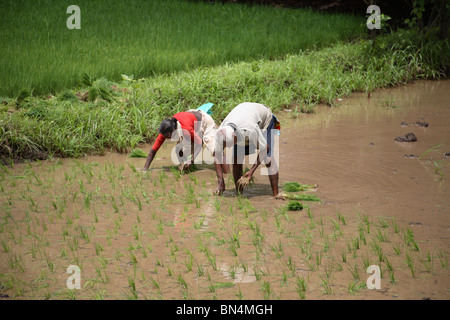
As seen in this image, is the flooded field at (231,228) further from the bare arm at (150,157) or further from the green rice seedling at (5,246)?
the bare arm at (150,157)

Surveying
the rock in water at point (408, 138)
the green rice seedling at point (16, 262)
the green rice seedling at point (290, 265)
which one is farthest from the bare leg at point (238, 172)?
the rock in water at point (408, 138)

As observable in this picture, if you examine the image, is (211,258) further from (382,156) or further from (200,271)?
(382,156)

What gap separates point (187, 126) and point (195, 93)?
2.07 metres

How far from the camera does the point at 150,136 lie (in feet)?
22.0

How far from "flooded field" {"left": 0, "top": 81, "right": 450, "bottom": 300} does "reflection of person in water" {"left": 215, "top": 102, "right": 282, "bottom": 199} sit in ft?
0.92

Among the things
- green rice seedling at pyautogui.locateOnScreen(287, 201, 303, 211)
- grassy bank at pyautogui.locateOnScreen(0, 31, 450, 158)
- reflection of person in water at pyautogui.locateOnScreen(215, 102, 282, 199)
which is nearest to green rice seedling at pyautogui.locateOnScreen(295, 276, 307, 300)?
green rice seedling at pyautogui.locateOnScreen(287, 201, 303, 211)

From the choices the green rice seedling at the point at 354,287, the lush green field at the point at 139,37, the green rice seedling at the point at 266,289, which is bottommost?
→ the green rice seedling at the point at 266,289

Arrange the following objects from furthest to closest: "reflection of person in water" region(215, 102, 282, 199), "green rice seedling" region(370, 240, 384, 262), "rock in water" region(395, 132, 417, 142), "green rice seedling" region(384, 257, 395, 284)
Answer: "rock in water" region(395, 132, 417, 142), "reflection of person in water" region(215, 102, 282, 199), "green rice seedling" region(370, 240, 384, 262), "green rice seedling" region(384, 257, 395, 284)

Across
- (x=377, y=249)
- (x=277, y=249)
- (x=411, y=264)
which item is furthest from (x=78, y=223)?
(x=411, y=264)

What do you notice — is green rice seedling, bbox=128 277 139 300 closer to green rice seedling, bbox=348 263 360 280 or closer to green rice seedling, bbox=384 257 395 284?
green rice seedling, bbox=348 263 360 280

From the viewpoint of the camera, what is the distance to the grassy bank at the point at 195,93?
6086 millimetres

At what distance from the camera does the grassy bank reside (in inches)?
240

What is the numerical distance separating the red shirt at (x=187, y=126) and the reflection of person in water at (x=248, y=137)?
0.71m

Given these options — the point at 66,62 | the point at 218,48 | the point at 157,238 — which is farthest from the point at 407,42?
the point at 157,238
